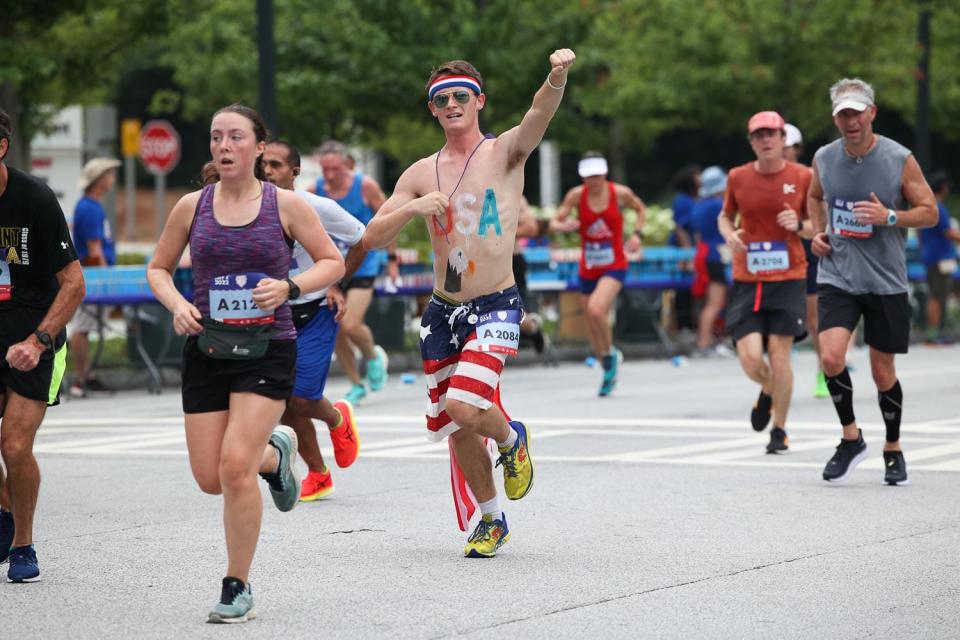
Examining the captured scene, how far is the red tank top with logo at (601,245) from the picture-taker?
50.8ft

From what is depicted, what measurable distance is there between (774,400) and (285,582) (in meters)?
4.98

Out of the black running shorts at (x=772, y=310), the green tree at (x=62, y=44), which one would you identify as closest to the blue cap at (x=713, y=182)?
the green tree at (x=62, y=44)

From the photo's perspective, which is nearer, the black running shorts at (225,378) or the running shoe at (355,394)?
the black running shorts at (225,378)

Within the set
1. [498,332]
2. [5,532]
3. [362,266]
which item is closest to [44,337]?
[5,532]

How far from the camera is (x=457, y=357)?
7.64m

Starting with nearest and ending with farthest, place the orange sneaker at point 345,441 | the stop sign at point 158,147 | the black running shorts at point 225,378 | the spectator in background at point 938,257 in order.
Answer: the black running shorts at point 225,378
the orange sneaker at point 345,441
the spectator in background at point 938,257
the stop sign at point 158,147

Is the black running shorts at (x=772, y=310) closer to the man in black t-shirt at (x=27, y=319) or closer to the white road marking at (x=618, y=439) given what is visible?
the white road marking at (x=618, y=439)

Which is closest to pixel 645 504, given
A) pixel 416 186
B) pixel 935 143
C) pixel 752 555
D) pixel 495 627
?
pixel 752 555

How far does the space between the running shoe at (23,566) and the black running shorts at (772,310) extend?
542 cm

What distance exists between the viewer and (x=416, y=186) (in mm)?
7625

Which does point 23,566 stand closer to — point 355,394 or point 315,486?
point 315,486

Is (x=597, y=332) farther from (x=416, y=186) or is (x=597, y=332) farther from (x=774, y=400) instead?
(x=416, y=186)

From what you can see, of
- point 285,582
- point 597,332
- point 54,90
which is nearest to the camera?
point 285,582

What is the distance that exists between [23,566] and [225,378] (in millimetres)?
1276
